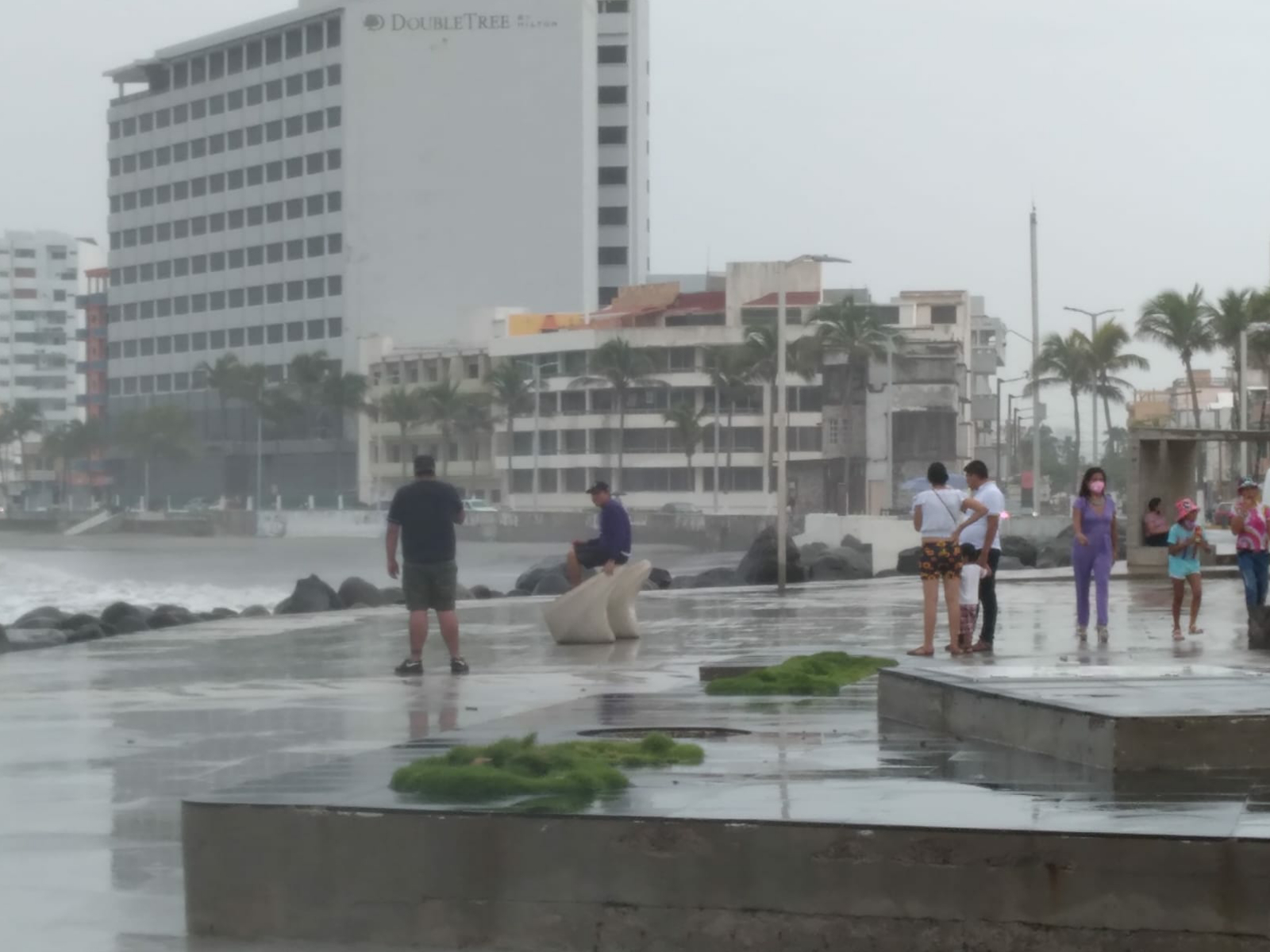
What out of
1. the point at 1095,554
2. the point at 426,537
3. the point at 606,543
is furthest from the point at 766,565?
the point at 426,537

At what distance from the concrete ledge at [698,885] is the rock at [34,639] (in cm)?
1563

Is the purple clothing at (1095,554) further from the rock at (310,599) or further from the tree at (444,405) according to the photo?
the tree at (444,405)

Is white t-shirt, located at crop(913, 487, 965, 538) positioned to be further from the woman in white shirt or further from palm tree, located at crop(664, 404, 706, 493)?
palm tree, located at crop(664, 404, 706, 493)

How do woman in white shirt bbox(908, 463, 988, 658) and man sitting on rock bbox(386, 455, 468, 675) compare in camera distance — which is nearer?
woman in white shirt bbox(908, 463, 988, 658)

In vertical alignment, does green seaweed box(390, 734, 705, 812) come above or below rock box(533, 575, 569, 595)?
above

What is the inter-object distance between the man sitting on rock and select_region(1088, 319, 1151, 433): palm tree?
268ft

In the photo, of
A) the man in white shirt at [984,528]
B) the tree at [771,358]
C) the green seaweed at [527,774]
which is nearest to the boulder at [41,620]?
the man in white shirt at [984,528]

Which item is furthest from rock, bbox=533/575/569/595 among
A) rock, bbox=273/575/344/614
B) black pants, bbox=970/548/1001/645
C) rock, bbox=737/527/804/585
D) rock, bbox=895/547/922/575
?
black pants, bbox=970/548/1001/645

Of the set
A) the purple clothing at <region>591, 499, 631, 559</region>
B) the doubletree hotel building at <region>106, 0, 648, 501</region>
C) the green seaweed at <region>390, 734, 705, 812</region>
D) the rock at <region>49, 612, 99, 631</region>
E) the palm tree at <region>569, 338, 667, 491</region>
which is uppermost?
the doubletree hotel building at <region>106, 0, 648, 501</region>

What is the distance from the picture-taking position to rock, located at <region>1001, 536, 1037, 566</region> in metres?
43.1

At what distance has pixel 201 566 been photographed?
101 m

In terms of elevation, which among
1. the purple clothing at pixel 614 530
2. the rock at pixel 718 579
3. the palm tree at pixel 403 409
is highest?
the palm tree at pixel 403 409

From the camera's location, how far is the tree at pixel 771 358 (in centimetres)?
10569

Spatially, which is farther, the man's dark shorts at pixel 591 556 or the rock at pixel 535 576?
the rock at pixel 535 576
